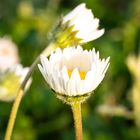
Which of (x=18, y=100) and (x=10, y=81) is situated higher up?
(x=10, y=81)

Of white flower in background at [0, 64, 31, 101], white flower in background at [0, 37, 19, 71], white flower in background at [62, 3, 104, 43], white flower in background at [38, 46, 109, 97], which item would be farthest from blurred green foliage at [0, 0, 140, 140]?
white flower in background at [38, 46, 109, 97]

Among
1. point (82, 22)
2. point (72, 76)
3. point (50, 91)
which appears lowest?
point (72, 76)

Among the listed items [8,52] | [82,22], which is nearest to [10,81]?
[82,22]

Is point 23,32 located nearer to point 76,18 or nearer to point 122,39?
point 122,39

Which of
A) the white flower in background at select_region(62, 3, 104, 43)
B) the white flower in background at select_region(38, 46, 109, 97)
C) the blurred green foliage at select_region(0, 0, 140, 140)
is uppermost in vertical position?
the blurred green foliage at select_region(0, 0, 140, 140)

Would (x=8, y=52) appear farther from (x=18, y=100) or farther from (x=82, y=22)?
(x=18, y=100)

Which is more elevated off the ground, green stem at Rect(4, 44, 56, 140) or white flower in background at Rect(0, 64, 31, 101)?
white flower in background at Rect(0, 64, 31, 101)

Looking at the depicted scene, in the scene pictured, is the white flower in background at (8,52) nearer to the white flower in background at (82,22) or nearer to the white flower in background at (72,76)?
the white flower in background at (82,22)

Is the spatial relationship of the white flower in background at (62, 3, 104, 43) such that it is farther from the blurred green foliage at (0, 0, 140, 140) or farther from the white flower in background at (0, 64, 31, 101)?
the blurred green foliage at (0, 0, 140, 140)
